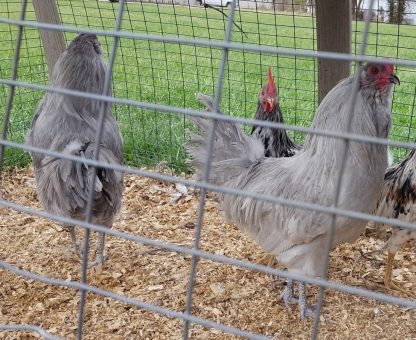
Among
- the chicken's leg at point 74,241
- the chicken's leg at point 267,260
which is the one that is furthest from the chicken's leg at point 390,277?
the chicken's leg at point 74,241

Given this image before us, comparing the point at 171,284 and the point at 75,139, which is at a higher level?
the point at 75,139

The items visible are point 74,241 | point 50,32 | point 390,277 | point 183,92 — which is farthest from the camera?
point 183,92

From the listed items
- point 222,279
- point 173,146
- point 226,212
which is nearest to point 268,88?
point 226,212

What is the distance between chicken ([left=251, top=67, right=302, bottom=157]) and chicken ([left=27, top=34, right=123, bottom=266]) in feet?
3.40

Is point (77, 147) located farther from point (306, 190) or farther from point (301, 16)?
point (301, 16)

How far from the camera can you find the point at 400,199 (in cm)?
306

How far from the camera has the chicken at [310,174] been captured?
2449 mm

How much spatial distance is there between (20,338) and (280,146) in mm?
2102

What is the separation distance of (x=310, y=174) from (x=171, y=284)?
4.25 feet

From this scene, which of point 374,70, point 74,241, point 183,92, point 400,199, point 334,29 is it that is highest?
point 334,29

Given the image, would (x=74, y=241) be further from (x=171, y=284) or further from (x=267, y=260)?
(x=267, y=260)

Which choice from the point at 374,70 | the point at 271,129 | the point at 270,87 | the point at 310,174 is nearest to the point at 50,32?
the point at 270,87

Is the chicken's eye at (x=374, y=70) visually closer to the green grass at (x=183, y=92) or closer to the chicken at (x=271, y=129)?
the chicken at (x=271, y=129)

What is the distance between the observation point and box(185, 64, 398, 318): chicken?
8.04 ft
